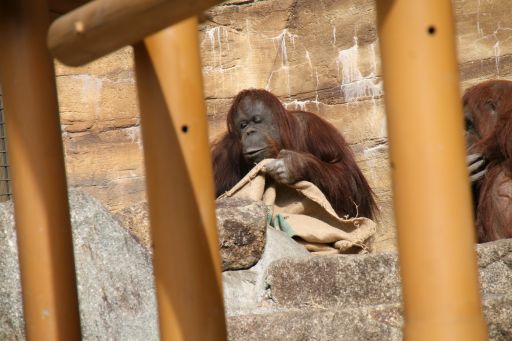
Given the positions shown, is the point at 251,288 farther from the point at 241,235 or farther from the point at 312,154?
the point at 312,154

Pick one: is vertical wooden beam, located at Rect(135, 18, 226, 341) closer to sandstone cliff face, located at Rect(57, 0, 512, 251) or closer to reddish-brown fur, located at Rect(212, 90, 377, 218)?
reddish-brown fur, located at Rect(212, 90, 377, 218)

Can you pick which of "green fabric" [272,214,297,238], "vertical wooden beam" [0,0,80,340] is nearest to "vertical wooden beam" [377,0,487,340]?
"vertical wooden beam" [0,0,80,340]

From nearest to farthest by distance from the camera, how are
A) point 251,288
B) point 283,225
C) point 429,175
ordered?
point 429,175 < point 251,288 < point 283,225

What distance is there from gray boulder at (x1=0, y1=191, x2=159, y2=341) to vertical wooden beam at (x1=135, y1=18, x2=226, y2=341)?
1564mm

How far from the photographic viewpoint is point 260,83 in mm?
10094

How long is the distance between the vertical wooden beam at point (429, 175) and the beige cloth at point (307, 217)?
4844mm

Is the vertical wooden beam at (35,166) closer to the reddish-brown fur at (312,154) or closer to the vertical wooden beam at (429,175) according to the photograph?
the vertical wooden beam at (429,175)

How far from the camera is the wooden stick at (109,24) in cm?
257

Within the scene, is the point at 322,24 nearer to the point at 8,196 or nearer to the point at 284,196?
the point at 284,196

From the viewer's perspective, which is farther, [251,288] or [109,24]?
[251,288]

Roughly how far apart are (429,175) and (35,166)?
1.18 meters

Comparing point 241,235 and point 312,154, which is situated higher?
point 312,154

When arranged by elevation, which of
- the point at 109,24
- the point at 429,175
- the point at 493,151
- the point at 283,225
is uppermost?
the point at 109,24

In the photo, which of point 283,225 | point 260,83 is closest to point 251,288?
point 283,225
